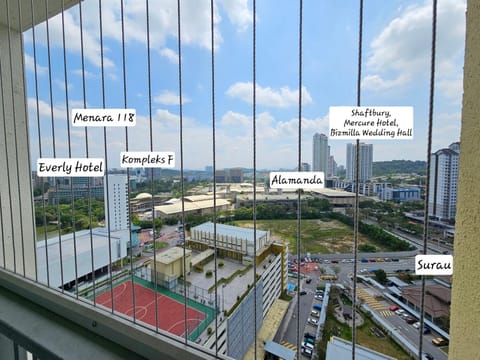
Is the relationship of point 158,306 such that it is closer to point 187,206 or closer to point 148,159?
point 187,206

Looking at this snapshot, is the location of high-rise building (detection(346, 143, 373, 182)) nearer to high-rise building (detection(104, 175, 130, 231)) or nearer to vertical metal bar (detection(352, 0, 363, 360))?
vertical metal bar (detection(352, 0, 363, 360))

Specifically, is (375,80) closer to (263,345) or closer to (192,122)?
(192,122)

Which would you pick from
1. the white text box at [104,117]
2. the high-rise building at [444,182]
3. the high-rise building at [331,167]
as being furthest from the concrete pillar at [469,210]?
the white text box at [104,117]

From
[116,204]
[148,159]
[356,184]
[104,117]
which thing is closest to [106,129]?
[104,117]

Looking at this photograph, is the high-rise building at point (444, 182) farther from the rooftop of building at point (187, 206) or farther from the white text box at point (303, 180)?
Result: the rooftop of building at point (187, 206)

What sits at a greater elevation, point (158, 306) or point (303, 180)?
point (303, 180)

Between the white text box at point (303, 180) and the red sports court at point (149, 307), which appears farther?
the red sports court at point (149, 307)
